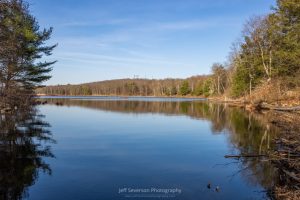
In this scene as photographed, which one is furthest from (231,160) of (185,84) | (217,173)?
(185,84)

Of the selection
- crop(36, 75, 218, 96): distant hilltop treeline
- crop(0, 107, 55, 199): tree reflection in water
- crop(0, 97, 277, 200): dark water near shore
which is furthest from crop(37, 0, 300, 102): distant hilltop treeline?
crop(36, 75, 218, 96): distant hilltop treeline

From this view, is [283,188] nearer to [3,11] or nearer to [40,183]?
[40,183]

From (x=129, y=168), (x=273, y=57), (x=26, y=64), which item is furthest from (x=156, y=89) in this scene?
(x=129, y=168)

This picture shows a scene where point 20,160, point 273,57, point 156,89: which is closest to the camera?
point 20,160

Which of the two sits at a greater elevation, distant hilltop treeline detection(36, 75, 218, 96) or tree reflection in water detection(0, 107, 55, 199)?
distant hilltop treeline detection(36, 75, 218, 96)

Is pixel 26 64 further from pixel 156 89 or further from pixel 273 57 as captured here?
pixel 156 89

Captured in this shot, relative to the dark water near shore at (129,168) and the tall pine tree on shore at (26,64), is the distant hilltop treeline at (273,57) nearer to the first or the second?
the dark water near shore at (129,168)

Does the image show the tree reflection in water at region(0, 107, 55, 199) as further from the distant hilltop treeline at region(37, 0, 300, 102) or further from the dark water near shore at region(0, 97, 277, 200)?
the distant hilltop treeline at region(37, 0, 300, 102)

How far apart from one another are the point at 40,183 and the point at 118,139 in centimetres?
799

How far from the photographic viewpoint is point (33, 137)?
15922 mm

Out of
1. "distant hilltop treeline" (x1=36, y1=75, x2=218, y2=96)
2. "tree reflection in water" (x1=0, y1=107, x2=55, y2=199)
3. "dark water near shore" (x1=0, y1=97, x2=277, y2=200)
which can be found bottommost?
"dark water near shore" (x1=0, y1=97, x2=277, y2=200)

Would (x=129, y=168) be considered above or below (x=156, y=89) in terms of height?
below

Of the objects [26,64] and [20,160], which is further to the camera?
[26,64]

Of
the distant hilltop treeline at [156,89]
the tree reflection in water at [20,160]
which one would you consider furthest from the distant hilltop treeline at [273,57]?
the distant hilltop treeline at [156,89]
